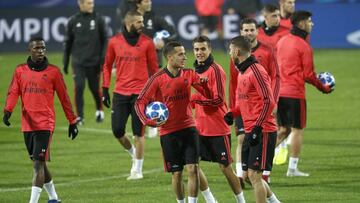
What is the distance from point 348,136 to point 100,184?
6249 mm

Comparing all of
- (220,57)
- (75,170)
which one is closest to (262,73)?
(75,170)

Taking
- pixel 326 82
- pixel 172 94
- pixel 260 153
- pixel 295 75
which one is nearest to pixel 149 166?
pixel 295 75

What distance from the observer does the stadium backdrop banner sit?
118 feet

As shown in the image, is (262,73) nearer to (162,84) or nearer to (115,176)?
(162,84)

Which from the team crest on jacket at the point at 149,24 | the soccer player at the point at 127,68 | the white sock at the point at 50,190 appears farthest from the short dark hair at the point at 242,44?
the team crest on jacket at the point at 149,24

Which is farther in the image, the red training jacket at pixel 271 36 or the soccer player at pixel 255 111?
the red training jacket at pixel 271 36

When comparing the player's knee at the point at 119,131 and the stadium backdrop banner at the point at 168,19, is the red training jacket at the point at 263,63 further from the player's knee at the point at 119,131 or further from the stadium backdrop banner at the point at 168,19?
the stadium backdrop banner at the point at 168,19

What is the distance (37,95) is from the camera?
49.0 ft

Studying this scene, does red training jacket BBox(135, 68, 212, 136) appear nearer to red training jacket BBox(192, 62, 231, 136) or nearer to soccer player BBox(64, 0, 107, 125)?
red training jacket BBox(192, 62, 231, 136)

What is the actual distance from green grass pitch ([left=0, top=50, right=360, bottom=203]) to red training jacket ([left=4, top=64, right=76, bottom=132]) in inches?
53.8

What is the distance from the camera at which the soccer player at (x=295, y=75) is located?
16.9m

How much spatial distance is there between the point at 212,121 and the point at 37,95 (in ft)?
7.94

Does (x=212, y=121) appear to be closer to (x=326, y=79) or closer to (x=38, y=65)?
(x=38, y=65)

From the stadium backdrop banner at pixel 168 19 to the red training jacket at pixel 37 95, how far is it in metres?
21.0
